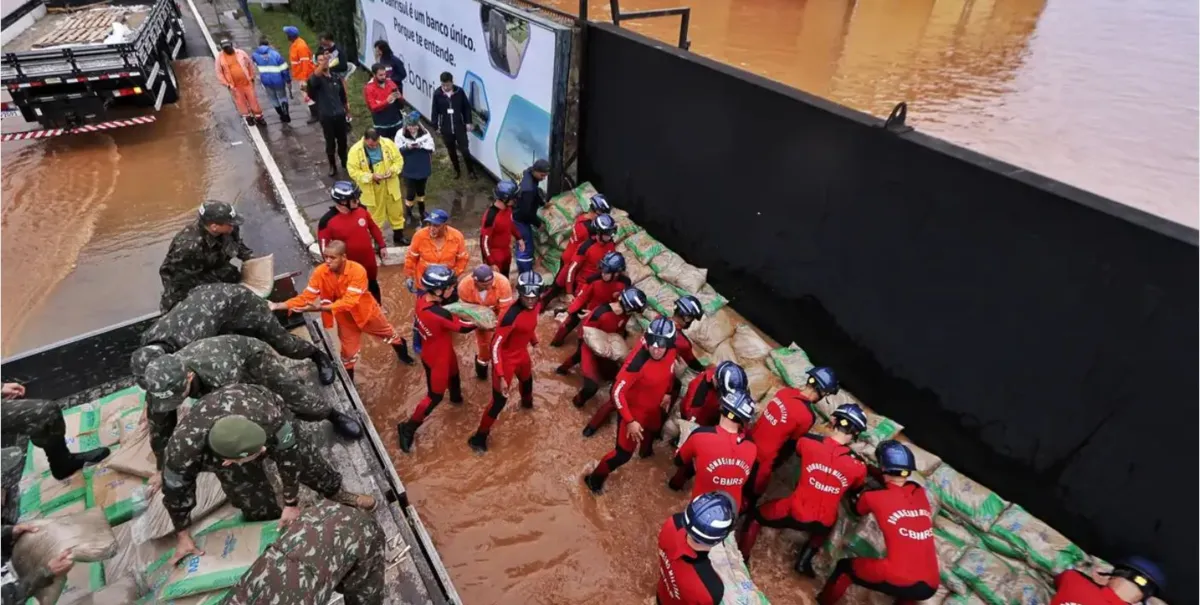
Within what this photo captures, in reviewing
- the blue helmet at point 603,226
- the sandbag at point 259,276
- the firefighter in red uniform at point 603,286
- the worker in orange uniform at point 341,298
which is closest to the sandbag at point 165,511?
the worker in orange uniform at point 341,298

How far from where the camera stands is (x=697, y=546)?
9.34 feet

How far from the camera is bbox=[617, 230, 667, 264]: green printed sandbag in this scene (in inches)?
226

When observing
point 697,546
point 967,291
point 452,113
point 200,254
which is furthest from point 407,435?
point 452,113

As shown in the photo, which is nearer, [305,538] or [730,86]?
[305,538]

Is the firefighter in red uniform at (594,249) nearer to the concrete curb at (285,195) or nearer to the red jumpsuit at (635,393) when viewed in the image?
the red jumpsuit at (635,393)

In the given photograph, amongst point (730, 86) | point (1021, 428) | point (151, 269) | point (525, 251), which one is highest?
point (730, 86)

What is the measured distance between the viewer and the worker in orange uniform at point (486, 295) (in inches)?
187

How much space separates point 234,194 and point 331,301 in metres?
4.23

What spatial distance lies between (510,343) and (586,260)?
1315 millimetres

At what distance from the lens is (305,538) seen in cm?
263

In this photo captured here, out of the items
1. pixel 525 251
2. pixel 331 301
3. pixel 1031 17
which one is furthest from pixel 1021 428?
pixel 1031 17

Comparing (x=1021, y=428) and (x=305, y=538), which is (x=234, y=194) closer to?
→ (x=305, y=538)

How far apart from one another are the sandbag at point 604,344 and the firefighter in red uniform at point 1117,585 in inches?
118

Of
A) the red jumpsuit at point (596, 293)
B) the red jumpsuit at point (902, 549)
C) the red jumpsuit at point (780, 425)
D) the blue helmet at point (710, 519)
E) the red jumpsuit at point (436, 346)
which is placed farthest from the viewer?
the red jumpsuit at point (596, 293)
